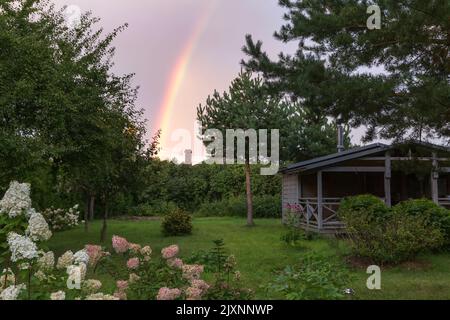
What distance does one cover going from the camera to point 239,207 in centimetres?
3094

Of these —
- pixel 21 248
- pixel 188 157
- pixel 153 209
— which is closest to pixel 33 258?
pixel 21 248

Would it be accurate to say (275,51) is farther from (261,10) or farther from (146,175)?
(146,175)

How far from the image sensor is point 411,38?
8266 millimetres

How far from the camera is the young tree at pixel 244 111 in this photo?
24.8 metres

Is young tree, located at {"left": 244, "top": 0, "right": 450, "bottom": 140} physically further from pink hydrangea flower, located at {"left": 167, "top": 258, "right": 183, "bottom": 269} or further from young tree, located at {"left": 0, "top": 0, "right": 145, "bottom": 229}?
pink hydrangea flower, located at {"left": 167, "top": 258, "right": 183, "bottom": 269}

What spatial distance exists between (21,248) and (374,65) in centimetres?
794

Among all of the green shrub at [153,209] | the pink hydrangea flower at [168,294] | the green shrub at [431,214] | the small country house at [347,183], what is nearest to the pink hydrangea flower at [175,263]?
the pink hydrangea flower at [168,294]

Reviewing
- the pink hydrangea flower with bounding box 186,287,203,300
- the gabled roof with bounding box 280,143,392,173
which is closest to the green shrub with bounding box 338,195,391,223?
the gabled roof with bounding box 280,143,392,173

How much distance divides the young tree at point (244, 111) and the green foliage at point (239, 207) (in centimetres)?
433

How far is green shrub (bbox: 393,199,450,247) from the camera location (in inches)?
489

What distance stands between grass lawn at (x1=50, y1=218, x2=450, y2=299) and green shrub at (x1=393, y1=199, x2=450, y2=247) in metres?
0.71

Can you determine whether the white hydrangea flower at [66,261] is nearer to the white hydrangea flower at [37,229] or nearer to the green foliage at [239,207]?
the white hydrangea flower at [37,229]

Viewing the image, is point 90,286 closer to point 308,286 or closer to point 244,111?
point 308,286
